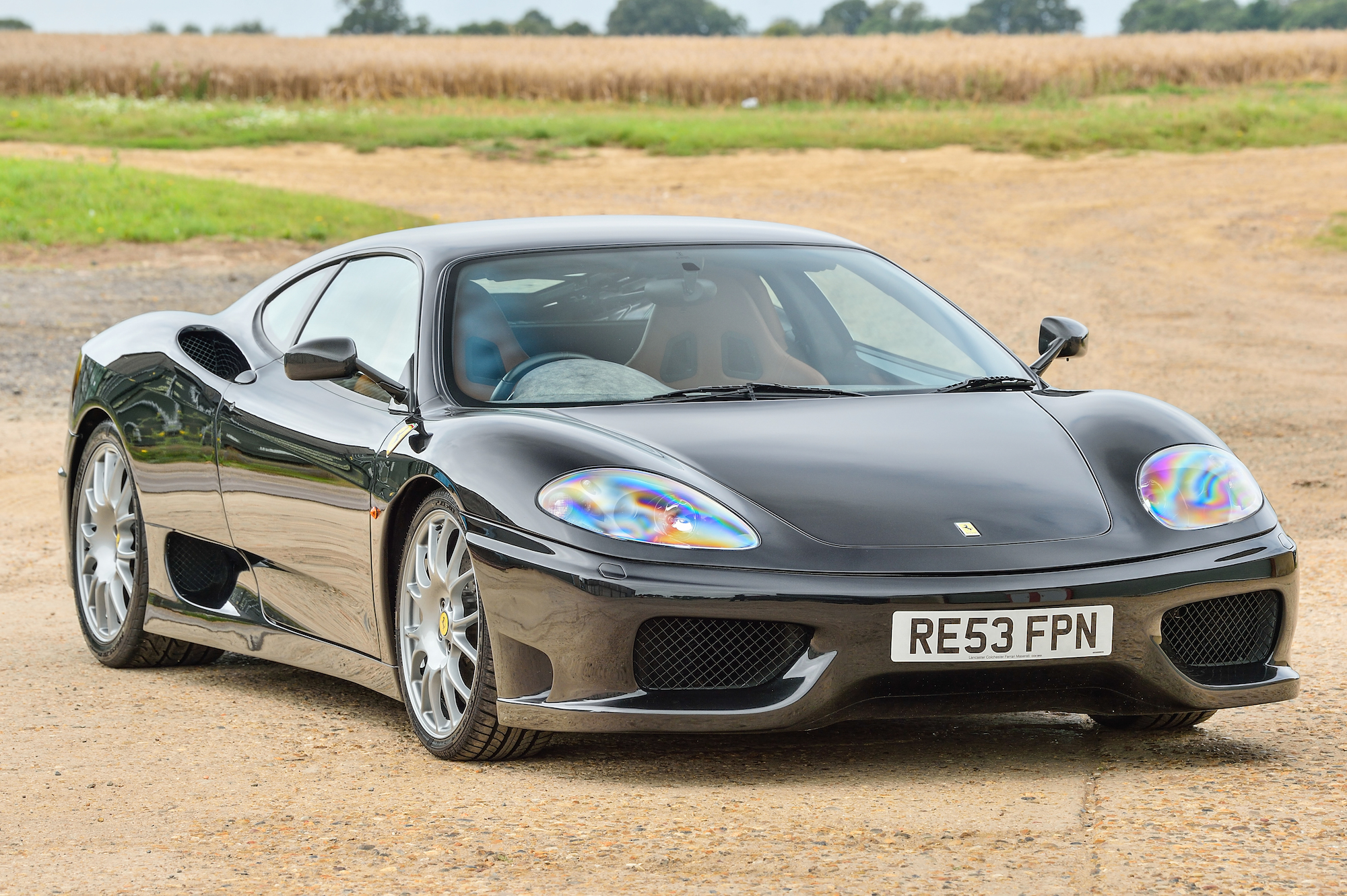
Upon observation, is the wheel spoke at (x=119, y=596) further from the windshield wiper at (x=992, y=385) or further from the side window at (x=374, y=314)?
the windshield wiper at (x=992, y=385)

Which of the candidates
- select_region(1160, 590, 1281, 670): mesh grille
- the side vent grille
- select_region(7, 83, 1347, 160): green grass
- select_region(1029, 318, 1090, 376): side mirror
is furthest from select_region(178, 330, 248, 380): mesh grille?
select_region(7, 83, 1347, 160): green grass

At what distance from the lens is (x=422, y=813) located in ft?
12.4

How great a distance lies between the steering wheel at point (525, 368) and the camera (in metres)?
4.71

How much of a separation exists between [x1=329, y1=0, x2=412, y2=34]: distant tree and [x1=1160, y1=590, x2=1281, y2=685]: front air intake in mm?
82736

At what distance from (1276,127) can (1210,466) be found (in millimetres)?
25721

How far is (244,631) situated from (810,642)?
90.2 inches

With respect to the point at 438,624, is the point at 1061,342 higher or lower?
higher

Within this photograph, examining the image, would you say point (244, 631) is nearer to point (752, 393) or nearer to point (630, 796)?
point (752, 393)

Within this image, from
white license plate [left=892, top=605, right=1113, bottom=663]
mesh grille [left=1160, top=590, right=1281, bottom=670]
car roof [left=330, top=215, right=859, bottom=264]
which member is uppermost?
car roof [left=330, top=215, right=859, bottom=264]

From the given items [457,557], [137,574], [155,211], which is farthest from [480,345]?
[155,211]

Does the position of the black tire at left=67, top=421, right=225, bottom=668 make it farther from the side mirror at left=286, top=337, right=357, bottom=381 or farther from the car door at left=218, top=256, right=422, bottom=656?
the side mirror at left=286, top=337, right=357, bottom=381

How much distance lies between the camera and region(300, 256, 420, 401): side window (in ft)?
16.3

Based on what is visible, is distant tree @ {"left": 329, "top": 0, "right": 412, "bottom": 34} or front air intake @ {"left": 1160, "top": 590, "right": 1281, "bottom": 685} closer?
front air intake @ {"left": 1160, "top": 590, "right": 1281, "bottom": 685}

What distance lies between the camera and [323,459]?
4.90m
